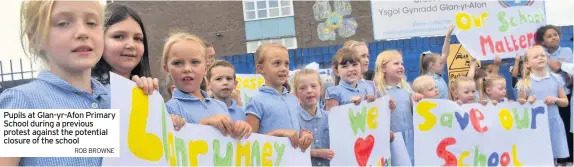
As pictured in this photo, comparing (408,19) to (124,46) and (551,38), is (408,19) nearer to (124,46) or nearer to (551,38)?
(551,38)

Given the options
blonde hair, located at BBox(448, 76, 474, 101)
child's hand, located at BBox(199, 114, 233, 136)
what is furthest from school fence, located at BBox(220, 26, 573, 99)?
Result: child's hand, located at BBox(199, 114, 233, 136)

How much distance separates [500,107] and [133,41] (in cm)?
311

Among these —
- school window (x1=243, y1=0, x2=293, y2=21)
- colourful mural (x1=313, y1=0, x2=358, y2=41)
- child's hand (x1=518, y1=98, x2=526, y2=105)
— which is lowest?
child's hand (x1=518, y1=98, x2=526, y2=105)

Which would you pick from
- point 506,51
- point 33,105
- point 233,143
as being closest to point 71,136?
point 33,105

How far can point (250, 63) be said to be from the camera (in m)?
12.6

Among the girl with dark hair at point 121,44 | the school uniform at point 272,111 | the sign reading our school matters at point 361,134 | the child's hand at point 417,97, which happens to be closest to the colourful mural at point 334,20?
the child's hand at point 417,97

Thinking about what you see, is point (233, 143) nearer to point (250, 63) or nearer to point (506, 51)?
point (506, 51)

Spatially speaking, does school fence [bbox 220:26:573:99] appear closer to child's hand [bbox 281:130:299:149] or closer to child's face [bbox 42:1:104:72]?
child's hand [bbox 281:130:299:149]

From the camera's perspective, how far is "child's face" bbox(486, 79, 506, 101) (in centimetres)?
547

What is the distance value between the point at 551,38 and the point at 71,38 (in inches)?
205

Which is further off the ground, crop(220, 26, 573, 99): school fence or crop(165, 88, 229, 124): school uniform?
crop(220, 26, 573, 99): school fence

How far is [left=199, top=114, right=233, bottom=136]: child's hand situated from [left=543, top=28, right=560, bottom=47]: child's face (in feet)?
13.9

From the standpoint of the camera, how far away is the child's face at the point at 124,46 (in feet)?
8.59

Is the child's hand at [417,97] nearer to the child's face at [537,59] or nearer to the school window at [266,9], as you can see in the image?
the child's face at [537,59]
